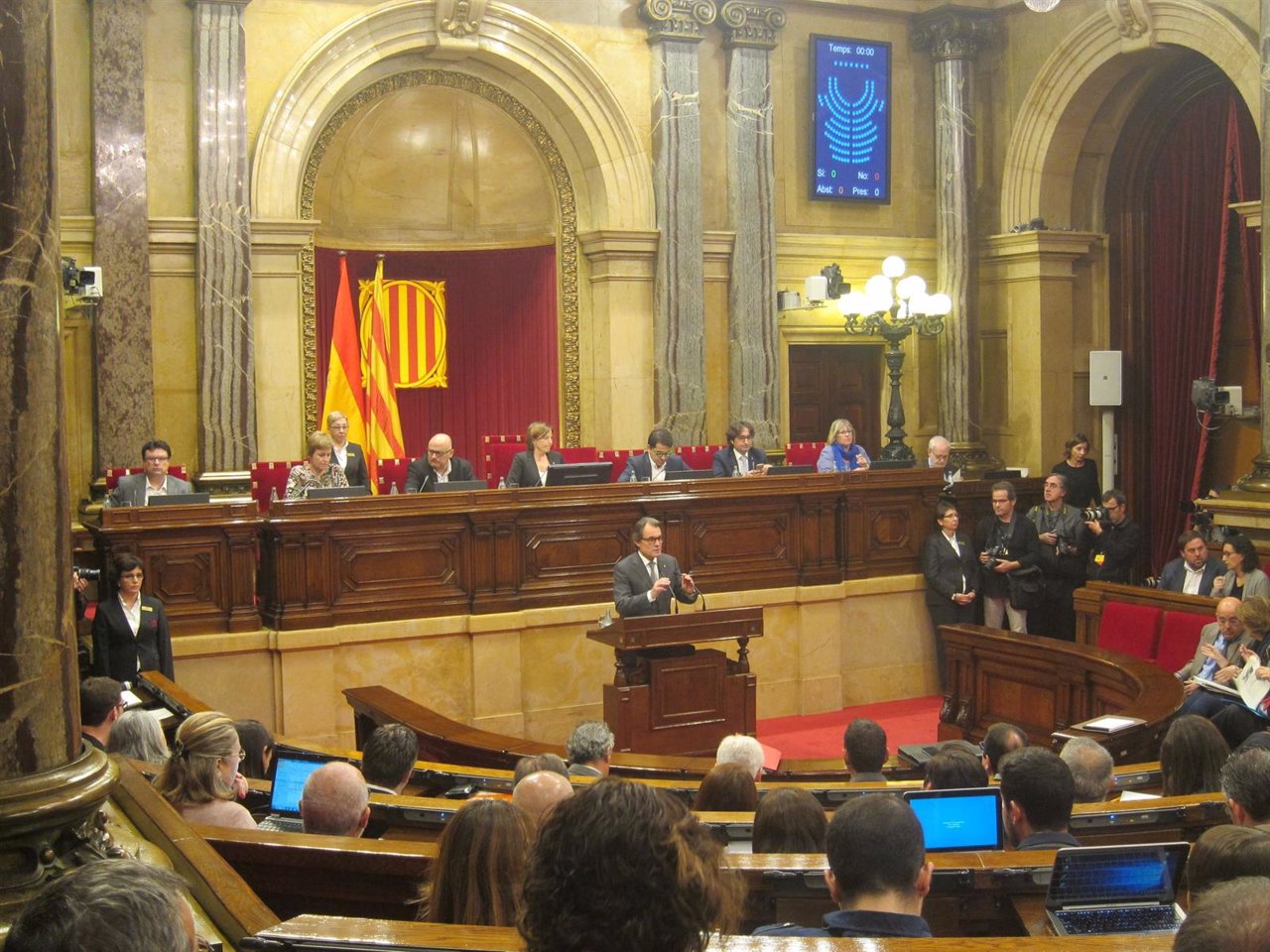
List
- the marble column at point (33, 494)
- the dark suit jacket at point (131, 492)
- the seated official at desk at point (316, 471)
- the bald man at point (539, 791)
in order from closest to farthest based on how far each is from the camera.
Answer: the marble column at point (33, 494), the bald man at point (539, 791), the dark suit jacket at point (131, 492), the seated official at desk at point (316, 471)

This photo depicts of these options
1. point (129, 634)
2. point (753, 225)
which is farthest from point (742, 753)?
point (753, 225)

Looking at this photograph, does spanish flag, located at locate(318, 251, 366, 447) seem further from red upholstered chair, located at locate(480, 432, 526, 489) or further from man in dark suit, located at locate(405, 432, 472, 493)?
man in dark suit, located at locate(405, 432, 472, 493)

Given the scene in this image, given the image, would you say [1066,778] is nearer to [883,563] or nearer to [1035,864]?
[1035,864]

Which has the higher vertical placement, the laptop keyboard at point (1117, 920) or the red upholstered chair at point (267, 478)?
the red upholstered chair at point (267, 478)

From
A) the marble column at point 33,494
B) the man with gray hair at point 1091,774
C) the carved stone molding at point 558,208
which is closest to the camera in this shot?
the marble column at point 33,494

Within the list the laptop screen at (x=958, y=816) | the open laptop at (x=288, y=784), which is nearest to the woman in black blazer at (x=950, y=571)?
the laptop screen at (x=958, y=816)

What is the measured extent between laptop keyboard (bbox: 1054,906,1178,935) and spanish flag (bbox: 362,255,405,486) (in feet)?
30.5

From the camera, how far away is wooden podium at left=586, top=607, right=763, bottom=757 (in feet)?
26.1

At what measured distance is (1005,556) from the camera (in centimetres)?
989

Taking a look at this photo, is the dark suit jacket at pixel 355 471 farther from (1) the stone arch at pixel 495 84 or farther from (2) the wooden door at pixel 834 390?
(2) the wooden door at pixel 834 390

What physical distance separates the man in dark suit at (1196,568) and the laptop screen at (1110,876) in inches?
217

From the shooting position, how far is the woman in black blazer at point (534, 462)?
31.0 ft

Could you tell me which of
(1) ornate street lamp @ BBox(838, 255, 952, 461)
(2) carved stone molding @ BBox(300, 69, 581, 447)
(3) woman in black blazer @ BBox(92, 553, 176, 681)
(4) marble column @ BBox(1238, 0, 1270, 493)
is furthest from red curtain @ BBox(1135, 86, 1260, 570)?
(3) woman in black blazer @ BBox(92, 553, 176, 681)

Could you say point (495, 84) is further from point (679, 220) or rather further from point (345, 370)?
point (345, 370)
